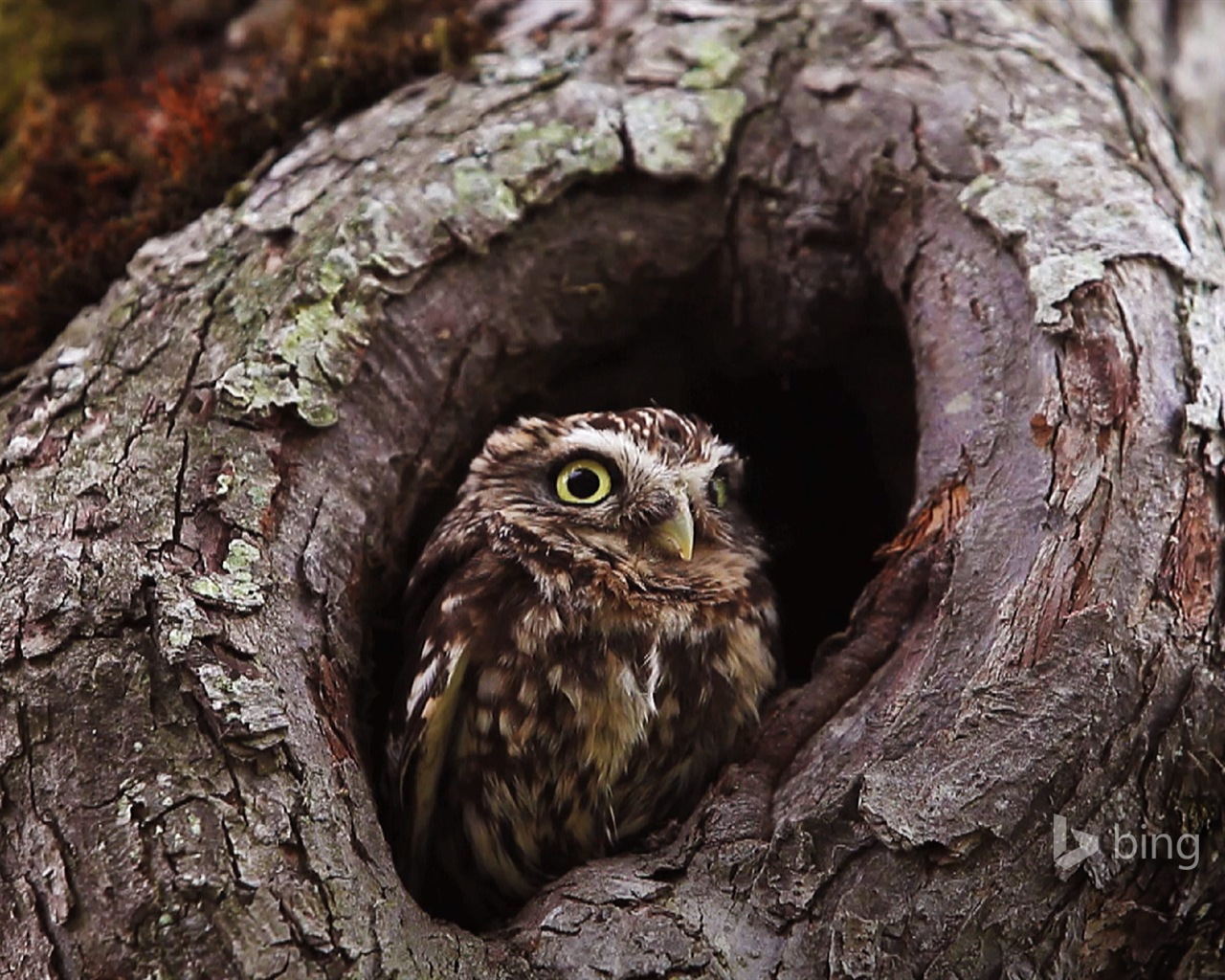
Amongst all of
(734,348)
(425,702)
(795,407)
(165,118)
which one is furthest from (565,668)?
(165,118)

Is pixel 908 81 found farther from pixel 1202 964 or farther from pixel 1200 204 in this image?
pixel 1202 964

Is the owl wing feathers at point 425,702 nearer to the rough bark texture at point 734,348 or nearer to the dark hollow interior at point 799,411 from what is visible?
the rough bark texture at point 734,348

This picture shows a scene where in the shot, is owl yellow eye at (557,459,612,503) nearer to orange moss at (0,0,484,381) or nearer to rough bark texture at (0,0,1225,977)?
rough bark texture at (0,0,1225,977)

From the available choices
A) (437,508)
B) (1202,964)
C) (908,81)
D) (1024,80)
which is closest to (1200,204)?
(1024,80)

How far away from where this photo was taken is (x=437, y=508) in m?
3.30

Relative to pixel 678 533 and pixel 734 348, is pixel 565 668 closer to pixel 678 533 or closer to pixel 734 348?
pixel 678 533

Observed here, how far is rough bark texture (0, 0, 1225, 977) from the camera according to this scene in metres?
2.14

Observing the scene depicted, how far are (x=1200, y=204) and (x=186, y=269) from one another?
221 centimetres

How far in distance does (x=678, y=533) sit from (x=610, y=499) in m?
0.18

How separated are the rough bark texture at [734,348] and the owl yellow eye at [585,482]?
302 millimetres

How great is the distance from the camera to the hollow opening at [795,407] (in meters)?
3.33

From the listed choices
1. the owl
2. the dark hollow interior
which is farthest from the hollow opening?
the owl
